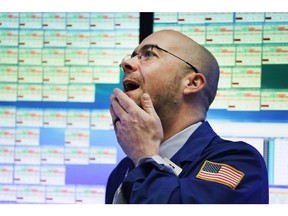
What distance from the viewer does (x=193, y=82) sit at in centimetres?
137

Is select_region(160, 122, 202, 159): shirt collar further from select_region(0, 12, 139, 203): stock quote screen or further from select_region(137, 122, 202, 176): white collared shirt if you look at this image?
select_region(0, 12, 139, 203): stock quote screen

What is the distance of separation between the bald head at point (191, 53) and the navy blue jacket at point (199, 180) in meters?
0.22

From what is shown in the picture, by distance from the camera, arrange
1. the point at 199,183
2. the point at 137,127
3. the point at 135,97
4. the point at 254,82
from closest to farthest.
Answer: the point at 199,183 → the point at 137,127 → the point at 135,97 → the point at 254,82

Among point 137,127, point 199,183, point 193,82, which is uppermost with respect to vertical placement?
point 193,82

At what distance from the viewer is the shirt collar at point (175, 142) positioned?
4.26 ft

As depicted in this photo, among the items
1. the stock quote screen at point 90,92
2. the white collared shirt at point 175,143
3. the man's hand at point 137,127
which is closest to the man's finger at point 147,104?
the man's hand at point 137,127

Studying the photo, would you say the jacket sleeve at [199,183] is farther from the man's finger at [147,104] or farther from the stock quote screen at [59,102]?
the stock quote screen at [59,102]

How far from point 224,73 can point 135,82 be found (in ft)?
2.99

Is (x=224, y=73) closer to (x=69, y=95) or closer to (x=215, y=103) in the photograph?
(x=215, y=103)

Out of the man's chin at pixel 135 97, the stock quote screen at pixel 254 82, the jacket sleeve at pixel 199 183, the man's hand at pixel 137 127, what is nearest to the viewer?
the jacket sleeve at pixel 199 183

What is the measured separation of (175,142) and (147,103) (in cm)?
17

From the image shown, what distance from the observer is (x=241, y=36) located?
2.12 meters

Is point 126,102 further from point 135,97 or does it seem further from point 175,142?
point 175,142

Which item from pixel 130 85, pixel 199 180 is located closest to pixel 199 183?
pixel 199 180
